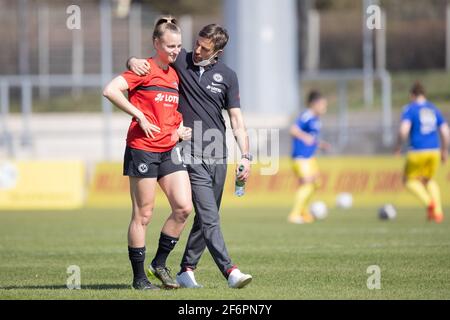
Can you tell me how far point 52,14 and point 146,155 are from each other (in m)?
31.2

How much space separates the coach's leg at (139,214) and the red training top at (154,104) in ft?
1.10

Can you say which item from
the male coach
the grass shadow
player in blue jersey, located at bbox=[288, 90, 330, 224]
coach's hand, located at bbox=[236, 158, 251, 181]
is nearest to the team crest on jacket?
the male coach

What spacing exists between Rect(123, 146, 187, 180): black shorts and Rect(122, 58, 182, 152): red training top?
2.0 inches

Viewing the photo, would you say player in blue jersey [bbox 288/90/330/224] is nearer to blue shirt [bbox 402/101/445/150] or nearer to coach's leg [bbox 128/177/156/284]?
blue shirt [bbox 402/101/445/150]

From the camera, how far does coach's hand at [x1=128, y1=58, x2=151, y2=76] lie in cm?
912

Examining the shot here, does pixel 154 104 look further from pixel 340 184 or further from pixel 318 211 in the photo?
pixel 340 184

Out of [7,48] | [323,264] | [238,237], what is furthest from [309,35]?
[323,264]

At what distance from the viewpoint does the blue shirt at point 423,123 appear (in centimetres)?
1912

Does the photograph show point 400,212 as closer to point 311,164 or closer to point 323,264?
point 311,164

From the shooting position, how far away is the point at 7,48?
43.0 m

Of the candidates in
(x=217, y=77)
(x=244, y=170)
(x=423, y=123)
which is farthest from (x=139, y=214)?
(x=423, y=123)

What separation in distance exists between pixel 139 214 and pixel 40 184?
16.7 metres

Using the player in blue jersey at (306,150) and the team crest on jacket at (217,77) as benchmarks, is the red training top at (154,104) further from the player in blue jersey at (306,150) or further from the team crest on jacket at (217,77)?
the player in blue jersey at (306,150)

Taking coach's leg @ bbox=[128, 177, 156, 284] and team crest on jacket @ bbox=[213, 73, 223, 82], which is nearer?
coach's leg @ bbox=[128, 177, 156, 284]
